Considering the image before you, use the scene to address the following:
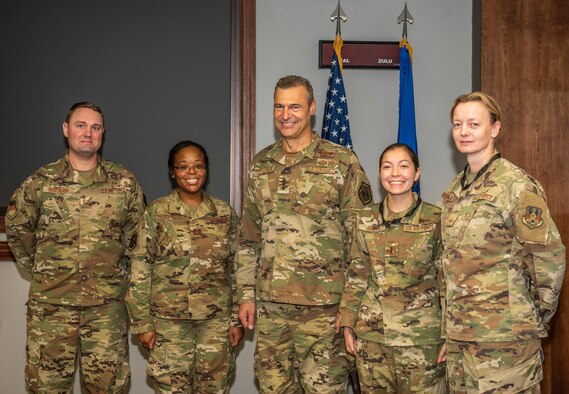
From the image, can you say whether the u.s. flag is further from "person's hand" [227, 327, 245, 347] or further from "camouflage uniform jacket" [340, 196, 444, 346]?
"person's hand" [227, 327, 245, 347]

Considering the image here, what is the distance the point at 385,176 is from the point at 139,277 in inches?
50.6

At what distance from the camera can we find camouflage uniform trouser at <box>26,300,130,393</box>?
308 centimetres

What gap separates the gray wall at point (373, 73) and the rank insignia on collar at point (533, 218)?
1759 mm

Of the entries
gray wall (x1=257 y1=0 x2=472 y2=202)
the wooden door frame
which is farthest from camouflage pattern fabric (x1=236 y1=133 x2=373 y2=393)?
gray wall (x1=257 y1=0 x2=472 y2=202)

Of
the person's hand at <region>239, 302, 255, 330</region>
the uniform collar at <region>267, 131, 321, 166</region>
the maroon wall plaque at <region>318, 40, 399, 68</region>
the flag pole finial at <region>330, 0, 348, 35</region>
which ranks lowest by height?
the person's hand at <region>239, 302, 255, 330</region>

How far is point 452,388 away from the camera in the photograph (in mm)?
2416

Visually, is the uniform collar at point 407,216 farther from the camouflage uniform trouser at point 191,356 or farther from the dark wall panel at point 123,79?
the dark wall panel at point 123,79

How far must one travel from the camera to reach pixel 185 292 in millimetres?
3051

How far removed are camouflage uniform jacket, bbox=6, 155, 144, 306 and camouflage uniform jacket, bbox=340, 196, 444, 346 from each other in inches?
47.3

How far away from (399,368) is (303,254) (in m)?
0.64

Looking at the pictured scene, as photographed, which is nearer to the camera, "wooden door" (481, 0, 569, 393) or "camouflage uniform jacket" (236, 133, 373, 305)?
"camouflage uniform jacket" (236, 133, 373, 305)

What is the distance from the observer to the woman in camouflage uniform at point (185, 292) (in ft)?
9.93

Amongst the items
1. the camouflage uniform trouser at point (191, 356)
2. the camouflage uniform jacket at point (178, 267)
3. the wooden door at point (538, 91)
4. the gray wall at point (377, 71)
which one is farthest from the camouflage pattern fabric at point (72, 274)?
the wooden door at point (538, 91)

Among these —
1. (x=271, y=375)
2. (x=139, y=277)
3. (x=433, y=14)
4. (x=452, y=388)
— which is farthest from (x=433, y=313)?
(x=433, y=14)
